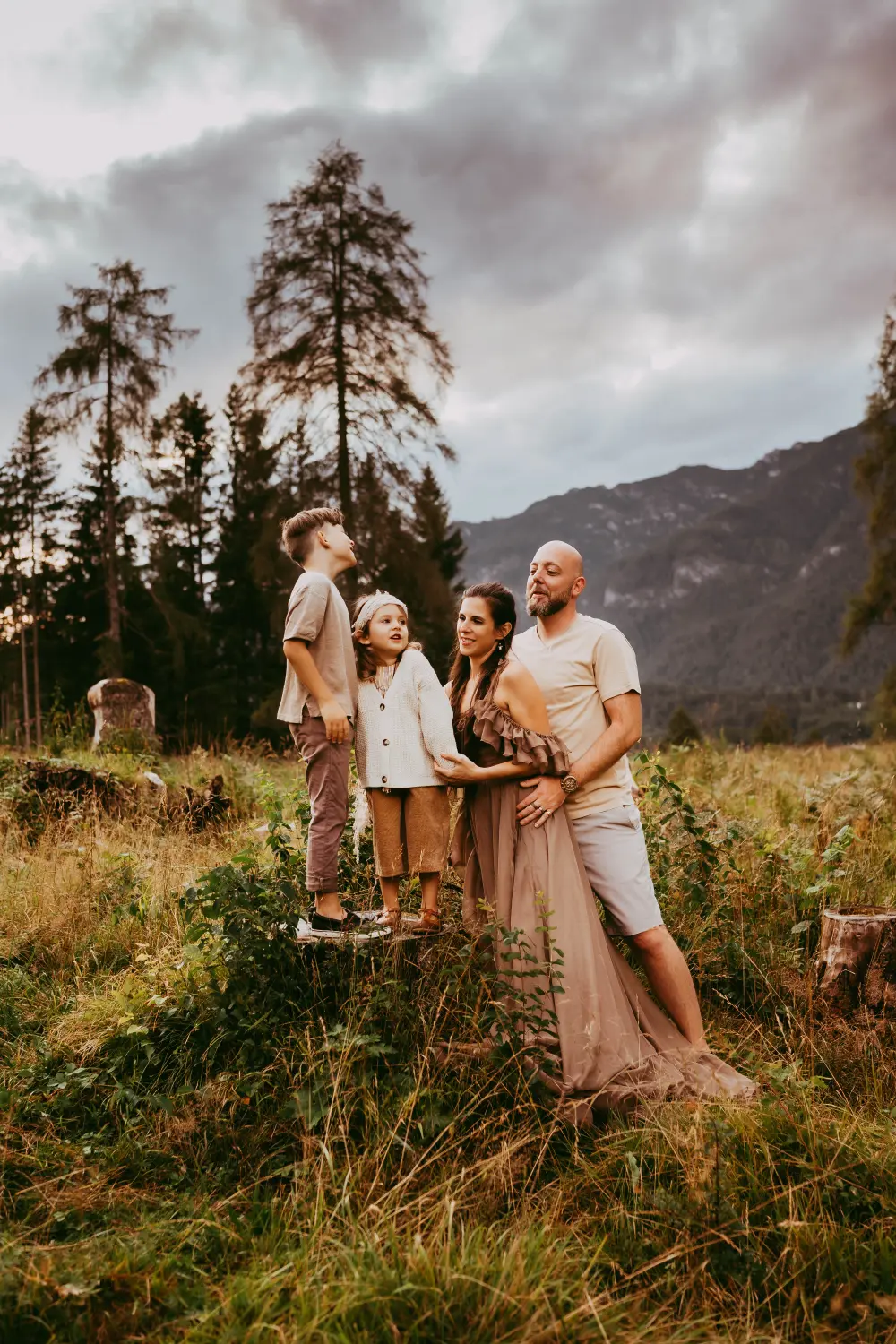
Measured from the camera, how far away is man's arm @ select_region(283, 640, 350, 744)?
381 centimetres

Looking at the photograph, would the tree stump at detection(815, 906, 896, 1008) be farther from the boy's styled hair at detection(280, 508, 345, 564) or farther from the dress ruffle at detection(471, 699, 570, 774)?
the boy's styled hair at detection(280, 508, 345, 564)

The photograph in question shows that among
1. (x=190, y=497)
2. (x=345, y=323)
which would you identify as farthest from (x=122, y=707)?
(x=190, y=497)

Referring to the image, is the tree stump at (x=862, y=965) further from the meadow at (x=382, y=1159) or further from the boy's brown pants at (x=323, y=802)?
the boy's brown pants at (x=323, y=802)

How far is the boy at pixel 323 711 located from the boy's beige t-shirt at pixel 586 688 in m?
0.96

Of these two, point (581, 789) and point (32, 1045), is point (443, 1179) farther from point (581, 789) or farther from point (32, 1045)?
point (32, 1045)

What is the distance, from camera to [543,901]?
370cm

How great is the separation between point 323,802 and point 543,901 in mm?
1093

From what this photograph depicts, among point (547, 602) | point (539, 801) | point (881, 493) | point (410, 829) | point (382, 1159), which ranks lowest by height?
point (382, 1159)

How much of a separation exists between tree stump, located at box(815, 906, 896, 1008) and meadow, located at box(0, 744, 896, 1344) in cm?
13

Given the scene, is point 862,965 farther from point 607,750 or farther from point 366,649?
point 366,649

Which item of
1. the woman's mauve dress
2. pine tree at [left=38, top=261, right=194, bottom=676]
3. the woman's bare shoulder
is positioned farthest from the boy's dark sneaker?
pine tree at [left=38, top=261, right=194, bottom=676]

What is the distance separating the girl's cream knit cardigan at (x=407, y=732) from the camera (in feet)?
12.8

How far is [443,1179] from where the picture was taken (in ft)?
9.52

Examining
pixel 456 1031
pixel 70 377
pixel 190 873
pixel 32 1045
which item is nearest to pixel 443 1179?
pixel 456 1031
